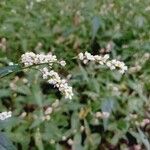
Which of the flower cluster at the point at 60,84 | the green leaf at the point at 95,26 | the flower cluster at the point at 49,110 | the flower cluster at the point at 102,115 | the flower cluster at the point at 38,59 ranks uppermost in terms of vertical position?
the green leaf at the point at 95,26

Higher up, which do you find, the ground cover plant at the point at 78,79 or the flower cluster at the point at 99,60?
the ground cover plant at the point at 78,79

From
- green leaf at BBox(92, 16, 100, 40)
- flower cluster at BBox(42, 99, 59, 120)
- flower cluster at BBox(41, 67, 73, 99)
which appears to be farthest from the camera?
green leaf at BBox(92, 16, 100, 40)

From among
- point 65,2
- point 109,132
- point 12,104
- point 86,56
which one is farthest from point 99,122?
point 86,56

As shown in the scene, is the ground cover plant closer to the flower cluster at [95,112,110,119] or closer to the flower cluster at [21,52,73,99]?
the flower cluster at [95,112,110,119]

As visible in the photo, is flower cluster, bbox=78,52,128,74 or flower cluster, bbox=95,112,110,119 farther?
flower cluster, bbox=95,112,110,119

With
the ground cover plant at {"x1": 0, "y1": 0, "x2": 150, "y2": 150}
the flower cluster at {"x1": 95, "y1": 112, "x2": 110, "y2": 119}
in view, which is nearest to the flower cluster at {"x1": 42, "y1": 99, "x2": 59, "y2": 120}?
the ground cover plant at {"x1": 0, "y1": 0, "x2": 150, "y2": 150}

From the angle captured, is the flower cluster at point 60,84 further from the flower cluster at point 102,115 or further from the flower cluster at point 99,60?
the flower cluster at point 102,115

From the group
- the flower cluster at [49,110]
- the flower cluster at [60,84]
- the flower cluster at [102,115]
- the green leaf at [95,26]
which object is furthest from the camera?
the green leaf at [95,26]

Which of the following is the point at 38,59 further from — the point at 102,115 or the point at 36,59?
the point at 102,115

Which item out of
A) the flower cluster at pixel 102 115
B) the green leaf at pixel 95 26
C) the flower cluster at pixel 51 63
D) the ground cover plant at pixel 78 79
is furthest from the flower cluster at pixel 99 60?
the green leaf at pixel 95 26

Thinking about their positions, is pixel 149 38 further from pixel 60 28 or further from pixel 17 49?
pixel 17 49

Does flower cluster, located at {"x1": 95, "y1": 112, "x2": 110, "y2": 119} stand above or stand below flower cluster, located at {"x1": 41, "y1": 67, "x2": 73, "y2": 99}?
above
